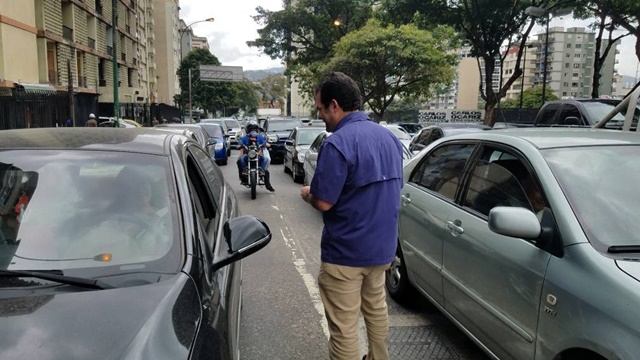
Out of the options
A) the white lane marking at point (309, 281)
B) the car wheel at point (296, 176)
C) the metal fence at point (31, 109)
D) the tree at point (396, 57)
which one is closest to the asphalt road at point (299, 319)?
the white lane marking at point (309, 281)

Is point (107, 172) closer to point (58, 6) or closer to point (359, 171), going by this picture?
point (359, 171)

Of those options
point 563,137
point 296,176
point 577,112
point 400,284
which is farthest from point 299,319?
point 296,176

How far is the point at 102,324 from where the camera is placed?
5.28ft

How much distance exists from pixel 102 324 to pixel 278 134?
17061 millimetres

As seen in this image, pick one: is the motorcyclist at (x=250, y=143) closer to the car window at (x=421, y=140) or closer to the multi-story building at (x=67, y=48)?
the car window at (x=421, y=140)

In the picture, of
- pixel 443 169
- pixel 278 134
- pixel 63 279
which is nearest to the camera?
pixel 63 279

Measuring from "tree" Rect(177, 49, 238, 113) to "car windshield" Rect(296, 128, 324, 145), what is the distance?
54.2 meters

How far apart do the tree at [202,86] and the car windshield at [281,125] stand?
4772cm

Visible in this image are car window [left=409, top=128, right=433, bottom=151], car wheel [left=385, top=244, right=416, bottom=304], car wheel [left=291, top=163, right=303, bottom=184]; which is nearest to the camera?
car wheel [left=385, top=244, right=416, bottom=304]

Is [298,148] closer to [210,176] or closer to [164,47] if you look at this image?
[210,176]

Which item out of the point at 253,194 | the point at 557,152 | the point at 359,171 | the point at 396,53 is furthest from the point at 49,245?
the point at 396,53

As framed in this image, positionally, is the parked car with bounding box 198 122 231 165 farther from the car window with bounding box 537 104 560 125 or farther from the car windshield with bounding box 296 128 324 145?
the car window with bounding box 537 104 560 125

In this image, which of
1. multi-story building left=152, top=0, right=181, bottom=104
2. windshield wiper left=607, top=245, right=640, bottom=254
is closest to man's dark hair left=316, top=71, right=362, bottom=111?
windshield wiper left=607, top=245, right=640, bottom=254

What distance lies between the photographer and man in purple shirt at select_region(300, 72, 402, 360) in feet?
8.45
